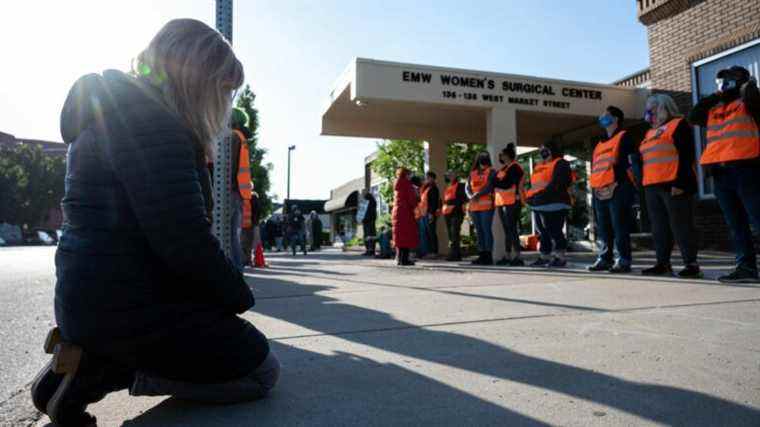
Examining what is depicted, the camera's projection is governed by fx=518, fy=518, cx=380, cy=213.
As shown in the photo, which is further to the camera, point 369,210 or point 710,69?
point 369,210

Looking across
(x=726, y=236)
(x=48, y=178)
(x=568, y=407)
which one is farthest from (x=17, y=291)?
(x=48, y=178)

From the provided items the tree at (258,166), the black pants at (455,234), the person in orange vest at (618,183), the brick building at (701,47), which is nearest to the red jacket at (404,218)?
the black pants at (455,234)

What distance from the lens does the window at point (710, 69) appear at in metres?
9.05

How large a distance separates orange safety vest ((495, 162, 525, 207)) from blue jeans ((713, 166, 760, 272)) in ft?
11.3

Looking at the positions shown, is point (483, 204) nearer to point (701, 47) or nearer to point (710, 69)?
point (710, 69)

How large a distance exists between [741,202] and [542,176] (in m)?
2.83

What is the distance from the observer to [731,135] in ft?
15.9

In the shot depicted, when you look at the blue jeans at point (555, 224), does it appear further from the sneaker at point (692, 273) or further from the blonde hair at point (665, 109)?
the sneaker at point (692, 273)

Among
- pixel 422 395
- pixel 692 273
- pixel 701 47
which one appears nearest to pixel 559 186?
pixel 692 273

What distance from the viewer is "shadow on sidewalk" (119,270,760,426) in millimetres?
1628

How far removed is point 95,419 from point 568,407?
1.51 m

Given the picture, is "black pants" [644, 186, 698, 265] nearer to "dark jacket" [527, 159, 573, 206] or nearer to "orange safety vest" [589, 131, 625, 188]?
"orange safety vest" [589, 131, 625, 188]

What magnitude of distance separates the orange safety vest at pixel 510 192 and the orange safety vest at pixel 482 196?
0.17 meters

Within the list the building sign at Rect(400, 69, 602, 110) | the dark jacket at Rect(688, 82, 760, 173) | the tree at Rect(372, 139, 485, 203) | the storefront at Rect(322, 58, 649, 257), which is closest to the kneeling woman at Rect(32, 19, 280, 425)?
the dark jacket at Rect(688, 82, 760, 173)
